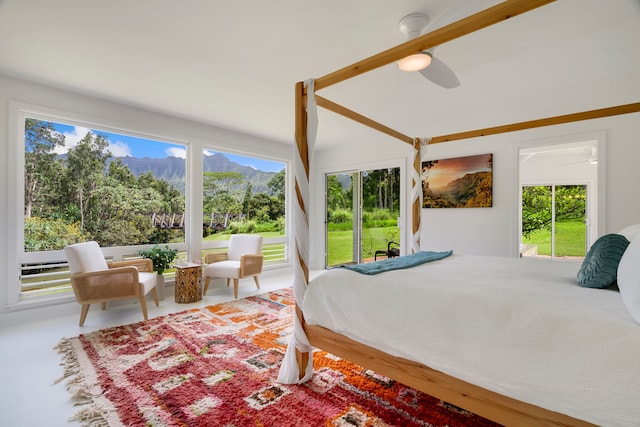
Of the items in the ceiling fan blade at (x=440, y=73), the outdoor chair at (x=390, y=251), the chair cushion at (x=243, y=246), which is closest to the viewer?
the ceiling fan blade at (x=440, y=73)

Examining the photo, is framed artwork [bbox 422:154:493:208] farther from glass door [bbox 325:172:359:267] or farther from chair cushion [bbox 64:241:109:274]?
chair cushion [bbox 64:241:109:274]

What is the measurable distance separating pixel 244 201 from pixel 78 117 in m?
2.60

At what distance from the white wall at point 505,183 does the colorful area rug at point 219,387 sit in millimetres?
2606

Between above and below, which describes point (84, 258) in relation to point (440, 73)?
below

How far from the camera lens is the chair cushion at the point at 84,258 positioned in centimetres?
294

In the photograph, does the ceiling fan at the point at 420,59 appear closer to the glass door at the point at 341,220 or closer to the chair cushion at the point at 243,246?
the chair cushion at the point at 243,246

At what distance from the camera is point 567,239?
6.47 meters

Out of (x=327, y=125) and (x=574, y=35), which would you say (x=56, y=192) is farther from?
(x=574, y=35)

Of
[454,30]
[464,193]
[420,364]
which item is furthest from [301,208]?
[464,193]

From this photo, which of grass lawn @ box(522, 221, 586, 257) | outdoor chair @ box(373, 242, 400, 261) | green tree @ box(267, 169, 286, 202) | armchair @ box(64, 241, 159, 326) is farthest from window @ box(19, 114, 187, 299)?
grass lawn @ box(522, 221, 586, 257)

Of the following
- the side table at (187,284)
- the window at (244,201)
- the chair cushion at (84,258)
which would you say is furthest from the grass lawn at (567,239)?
the chair cushion at (84,258)

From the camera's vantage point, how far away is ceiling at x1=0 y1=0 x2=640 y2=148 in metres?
2.08

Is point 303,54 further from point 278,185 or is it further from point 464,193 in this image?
point 278,185

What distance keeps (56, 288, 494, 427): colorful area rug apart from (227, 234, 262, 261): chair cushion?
175 centimetres
